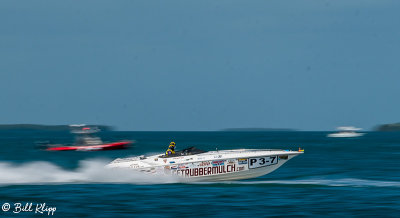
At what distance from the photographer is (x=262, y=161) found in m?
22.2

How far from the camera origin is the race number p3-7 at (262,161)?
2212 centimetres

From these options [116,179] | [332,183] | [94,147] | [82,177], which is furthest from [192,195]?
[94,147]

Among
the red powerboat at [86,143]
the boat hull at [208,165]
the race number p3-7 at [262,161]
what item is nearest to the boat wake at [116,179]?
the boat hull at [208,165]

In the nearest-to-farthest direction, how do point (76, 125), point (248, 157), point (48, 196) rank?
point (48, 196) → point (248, 157) → point (76, 125)

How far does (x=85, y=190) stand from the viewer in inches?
804

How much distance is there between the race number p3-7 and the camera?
2212 cm

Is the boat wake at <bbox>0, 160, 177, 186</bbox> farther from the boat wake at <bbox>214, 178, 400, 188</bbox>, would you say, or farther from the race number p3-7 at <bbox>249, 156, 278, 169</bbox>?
the boat wake at <bbox>214, 178, 400, 188</bbox>

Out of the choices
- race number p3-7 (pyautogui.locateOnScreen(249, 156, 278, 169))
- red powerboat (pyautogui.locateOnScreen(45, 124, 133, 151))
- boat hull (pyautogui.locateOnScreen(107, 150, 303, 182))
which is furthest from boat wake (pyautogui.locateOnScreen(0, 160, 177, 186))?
red powerboat (pyautogui.locateOnScreen(45, 124, 133, 151))

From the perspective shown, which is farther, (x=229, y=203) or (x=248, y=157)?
(x=248, y=157)

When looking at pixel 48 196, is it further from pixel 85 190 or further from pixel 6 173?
pixel 6 173

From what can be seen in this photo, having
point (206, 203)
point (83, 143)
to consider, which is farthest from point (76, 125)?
point (206, 203)

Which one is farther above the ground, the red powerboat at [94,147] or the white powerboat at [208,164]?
the white powerboat at [208,164]

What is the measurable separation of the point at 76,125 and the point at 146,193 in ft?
115

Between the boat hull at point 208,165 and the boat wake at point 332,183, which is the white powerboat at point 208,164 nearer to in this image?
the boat hull at point 208,165
